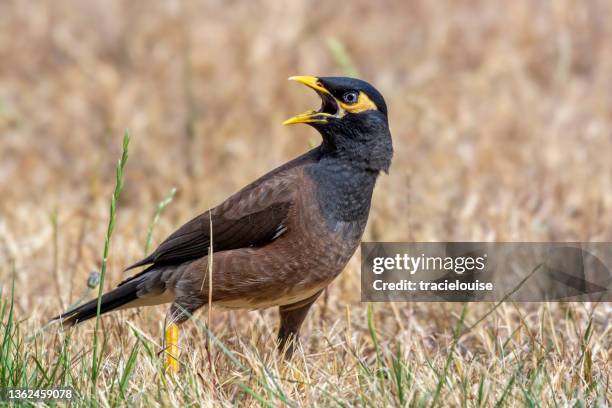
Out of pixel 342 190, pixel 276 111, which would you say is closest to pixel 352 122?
pixel 342 190

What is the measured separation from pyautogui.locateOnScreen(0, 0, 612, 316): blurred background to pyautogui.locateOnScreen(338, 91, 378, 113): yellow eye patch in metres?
1.44

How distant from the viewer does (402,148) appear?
746 centimetres

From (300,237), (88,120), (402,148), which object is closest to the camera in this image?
(300,237)

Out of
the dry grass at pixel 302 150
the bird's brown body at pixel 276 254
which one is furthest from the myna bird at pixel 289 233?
the dry grass at pixel 302 150

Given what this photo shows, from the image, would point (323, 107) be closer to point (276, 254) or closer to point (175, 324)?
point (276, 254)

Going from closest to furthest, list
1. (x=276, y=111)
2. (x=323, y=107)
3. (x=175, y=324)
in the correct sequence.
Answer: (x=175, y=324) → (x=323, y=107) → (x=276, y=111)

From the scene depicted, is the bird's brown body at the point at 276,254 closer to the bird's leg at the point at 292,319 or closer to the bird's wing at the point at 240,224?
the bird's wing at the point at 240,224

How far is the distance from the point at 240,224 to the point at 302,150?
11.2 feet

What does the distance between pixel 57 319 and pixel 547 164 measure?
3.92 metres

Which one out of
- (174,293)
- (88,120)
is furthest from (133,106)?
(174,293)

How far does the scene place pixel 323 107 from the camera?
4.11m

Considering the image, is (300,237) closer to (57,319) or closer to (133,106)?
(57,319)

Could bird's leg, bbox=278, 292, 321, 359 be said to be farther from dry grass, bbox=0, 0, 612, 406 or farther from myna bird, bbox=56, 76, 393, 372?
dry grass, bbox=0, 0, 612, 406

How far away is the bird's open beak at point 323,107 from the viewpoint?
3.96 metres
